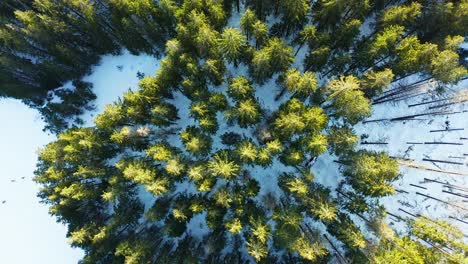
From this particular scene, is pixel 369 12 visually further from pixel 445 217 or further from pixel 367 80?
pixel 445 217

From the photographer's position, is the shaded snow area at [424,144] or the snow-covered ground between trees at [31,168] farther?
the snow-covered ground between trees at [31,168]

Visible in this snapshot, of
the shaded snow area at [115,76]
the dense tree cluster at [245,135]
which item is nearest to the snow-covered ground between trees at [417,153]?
the dense tree cluster at [245,135]

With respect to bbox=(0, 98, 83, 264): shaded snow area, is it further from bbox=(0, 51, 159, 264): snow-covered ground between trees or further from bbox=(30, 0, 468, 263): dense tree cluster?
bbox=(30, 0, 468, 263): dense tree cluster

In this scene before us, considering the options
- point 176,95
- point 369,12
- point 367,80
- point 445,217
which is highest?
point 369,12

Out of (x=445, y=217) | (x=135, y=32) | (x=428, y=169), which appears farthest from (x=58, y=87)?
(x=445, y=217)

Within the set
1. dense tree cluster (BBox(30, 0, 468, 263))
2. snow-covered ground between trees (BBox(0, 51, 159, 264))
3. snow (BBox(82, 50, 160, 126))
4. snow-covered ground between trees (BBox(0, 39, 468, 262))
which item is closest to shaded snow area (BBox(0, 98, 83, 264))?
snow-covered ground between trees (BBox(0, 51, 159, 264))

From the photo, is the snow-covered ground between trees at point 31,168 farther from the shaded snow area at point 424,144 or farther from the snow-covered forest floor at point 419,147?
the shaded snow area at point 424,144
